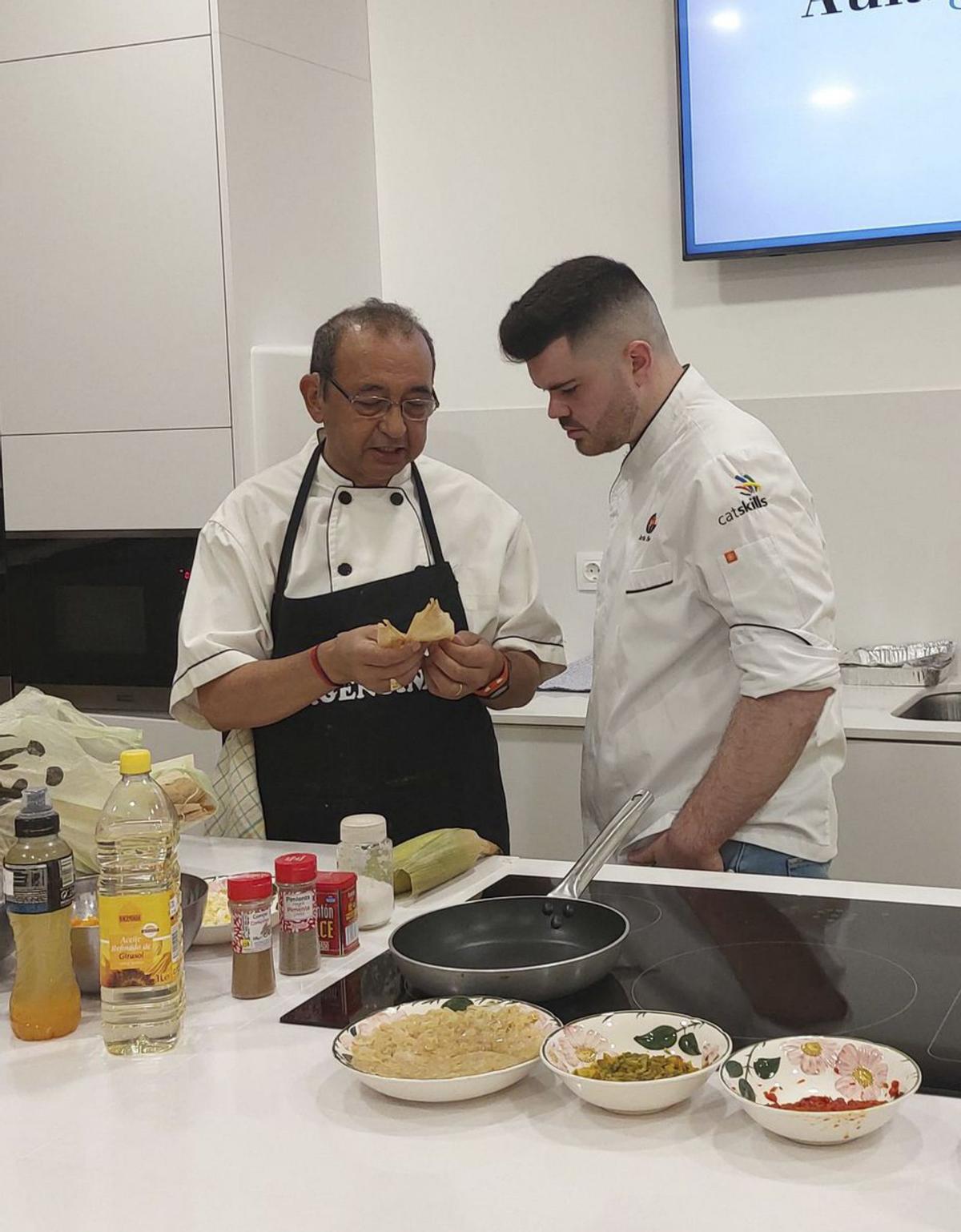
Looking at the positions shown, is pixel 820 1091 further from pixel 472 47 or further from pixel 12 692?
pixel 472 47

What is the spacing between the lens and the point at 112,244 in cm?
315

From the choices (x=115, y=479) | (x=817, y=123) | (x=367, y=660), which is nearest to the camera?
(x=367, y=660)

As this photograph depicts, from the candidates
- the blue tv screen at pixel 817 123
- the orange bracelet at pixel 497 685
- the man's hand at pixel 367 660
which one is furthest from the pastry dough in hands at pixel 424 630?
the blue tv screen at pixel 817 123

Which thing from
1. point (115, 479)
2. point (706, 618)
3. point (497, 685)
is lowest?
point (497, 685)

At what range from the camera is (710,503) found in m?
2.03

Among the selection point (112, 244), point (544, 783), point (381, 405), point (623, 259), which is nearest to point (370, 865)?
point (381, 405)

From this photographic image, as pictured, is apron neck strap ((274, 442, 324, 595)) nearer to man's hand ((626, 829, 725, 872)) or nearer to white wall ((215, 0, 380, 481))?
man's hand ((626, 829, 725, 872))

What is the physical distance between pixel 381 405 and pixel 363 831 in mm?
740

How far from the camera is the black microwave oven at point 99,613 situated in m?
3.21

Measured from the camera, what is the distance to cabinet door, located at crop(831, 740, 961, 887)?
2529 mm

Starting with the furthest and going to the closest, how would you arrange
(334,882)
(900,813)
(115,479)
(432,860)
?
(115,479), (900,813), (432,860), (334,882)

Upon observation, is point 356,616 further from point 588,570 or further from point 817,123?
point 817,123

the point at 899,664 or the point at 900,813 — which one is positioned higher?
the point at 899,664

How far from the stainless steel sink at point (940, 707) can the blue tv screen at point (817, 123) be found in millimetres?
969
